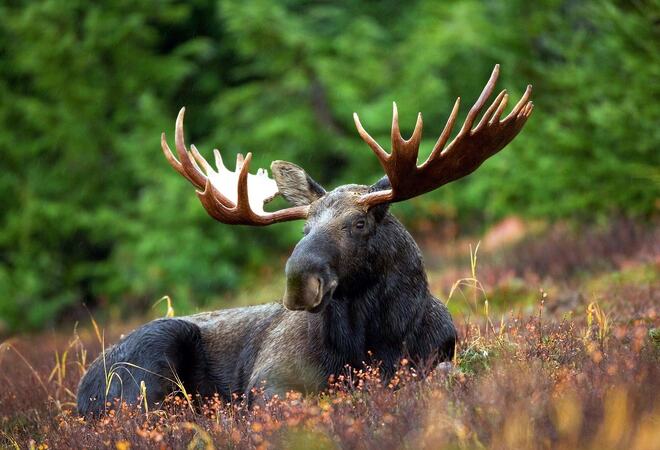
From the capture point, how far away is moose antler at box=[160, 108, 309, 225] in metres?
6.00

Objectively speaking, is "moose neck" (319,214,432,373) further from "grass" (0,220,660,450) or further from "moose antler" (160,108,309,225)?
"moose antler" (160,108,309,225)

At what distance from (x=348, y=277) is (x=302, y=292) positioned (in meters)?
0.49

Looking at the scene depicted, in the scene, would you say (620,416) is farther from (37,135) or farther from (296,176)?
(37,135)

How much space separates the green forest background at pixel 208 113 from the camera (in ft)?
52.2

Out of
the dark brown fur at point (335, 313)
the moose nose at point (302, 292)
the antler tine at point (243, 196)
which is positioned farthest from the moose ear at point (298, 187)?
the moose nose at point (302, 292)

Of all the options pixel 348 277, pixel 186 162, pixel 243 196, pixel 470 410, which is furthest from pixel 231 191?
pixel 470 410

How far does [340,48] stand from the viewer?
19.6 meters

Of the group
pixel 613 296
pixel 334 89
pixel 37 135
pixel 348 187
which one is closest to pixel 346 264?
pixel 348 187

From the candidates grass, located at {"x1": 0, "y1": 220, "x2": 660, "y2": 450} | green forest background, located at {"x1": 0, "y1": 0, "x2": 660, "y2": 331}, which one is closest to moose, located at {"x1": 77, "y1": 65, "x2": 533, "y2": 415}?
grass, located at {"x1": 0, "y1": 220, "x2": 660, "y2": 450}

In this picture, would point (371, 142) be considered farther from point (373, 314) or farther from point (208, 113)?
point (208, 113)

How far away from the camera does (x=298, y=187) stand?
20.2 feet

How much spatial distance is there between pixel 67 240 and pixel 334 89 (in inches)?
265

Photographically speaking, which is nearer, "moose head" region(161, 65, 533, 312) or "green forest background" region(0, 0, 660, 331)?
"moose head" region(161, 65, 533, 312)

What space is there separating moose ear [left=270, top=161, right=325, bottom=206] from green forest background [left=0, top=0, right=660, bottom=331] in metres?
8.46
